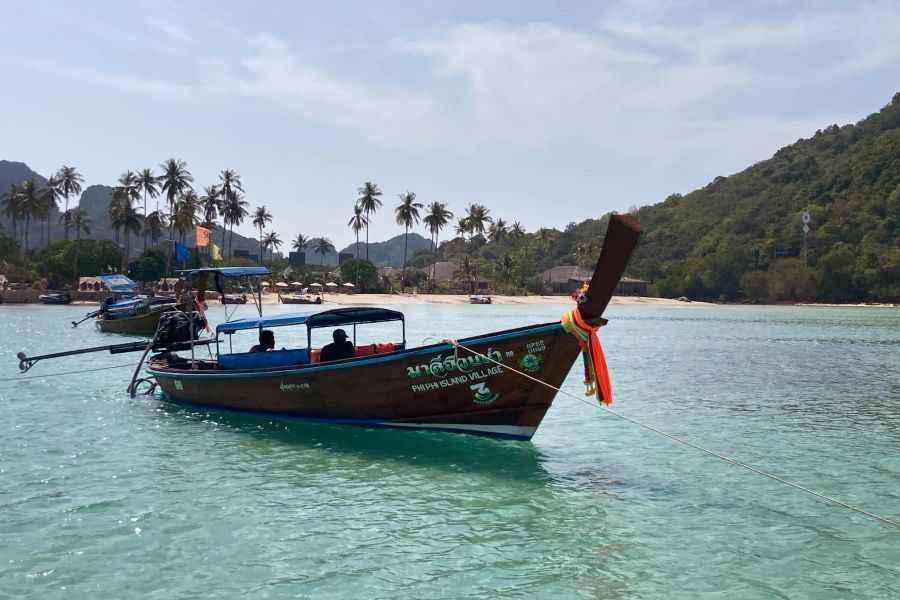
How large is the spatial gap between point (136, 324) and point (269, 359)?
27.9 m

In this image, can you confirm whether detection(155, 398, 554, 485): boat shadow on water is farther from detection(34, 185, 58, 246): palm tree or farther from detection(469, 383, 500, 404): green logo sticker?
detection(34, 185, 58, 246): palm tree

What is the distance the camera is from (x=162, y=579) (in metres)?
6.82

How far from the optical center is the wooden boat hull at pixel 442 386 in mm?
10938

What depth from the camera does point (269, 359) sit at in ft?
45.9

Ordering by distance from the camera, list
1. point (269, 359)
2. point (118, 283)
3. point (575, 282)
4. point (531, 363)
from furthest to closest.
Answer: point (575, 282) → point (118, 283) → point (269, 359) → point (531, 363)

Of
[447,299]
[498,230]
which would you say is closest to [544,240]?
[498,230]

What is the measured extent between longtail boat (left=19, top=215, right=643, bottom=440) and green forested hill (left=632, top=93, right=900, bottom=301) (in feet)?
317

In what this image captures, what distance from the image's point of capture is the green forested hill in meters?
95.8

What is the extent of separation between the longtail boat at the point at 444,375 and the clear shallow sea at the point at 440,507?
59 cm

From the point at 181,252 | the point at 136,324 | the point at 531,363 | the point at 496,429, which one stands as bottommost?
the point at 496,429

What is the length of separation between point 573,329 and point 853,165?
119 meters

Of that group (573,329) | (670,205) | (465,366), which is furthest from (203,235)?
(670,205)

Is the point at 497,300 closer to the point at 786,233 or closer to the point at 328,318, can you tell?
the point at 786,233

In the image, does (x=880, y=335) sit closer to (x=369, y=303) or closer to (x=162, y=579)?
(x=162, y=579)
